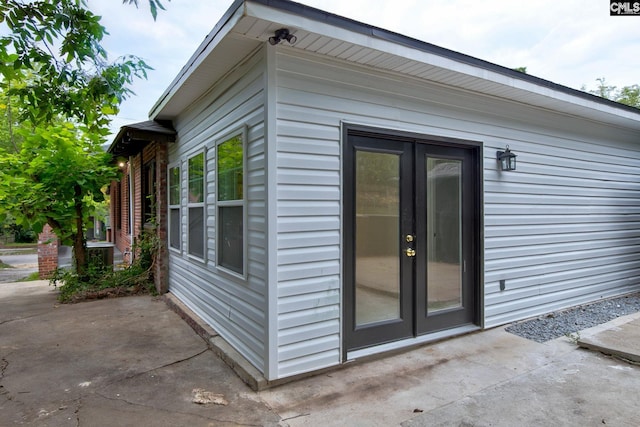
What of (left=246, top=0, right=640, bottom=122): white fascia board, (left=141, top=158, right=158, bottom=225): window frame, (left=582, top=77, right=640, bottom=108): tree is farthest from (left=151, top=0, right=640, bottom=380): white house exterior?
(left=582, top=77, right=640, bottom=108): tree

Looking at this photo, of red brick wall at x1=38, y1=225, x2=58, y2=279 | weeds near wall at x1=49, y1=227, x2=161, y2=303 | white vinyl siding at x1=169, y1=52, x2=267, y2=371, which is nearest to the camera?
white vinyl siding at x1=169, y1=52, x2=267, y2=371

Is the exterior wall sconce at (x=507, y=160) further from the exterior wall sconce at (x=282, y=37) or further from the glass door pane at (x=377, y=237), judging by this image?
the exterior wall sconce at (x=282, y=37)

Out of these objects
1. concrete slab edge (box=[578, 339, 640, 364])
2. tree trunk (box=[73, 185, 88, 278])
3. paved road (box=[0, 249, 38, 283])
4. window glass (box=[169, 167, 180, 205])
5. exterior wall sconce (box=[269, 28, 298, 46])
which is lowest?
paved road (box=[0, 249, 38, 283])

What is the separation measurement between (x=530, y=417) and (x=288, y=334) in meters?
1.75

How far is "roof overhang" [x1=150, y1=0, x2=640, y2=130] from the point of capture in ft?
7.95

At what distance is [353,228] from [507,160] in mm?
2197

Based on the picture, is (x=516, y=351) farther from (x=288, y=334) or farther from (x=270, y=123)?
(x=270, y=123)

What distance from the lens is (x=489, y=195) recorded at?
4.11 meters

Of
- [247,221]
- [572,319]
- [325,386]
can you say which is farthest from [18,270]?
[572,319]

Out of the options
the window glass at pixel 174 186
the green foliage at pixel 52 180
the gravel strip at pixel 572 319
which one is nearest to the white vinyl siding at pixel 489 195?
the gravel strip at pixel 572 319

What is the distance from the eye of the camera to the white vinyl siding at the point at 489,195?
2.88 m

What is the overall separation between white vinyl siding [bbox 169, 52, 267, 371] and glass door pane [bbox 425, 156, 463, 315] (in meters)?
1.82

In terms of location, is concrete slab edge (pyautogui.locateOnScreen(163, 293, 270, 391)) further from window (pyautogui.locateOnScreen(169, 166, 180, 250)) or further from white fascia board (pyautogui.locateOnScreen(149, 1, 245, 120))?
white fascia board (pyautogui.locateOnScreen(149, 1, 245, 120))

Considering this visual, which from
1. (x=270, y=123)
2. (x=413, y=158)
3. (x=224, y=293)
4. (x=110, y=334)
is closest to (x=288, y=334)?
(x=224, y=293)
